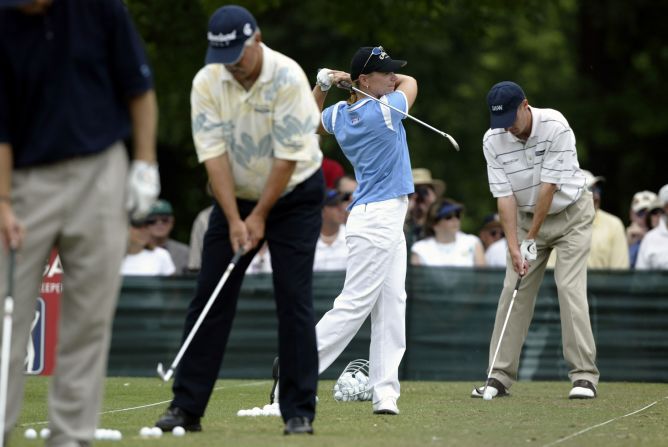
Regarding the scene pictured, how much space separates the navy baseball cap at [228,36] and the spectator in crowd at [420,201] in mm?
7900

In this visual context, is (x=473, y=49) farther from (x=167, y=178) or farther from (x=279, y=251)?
(x=279, y=251)

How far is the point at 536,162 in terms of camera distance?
424 inches

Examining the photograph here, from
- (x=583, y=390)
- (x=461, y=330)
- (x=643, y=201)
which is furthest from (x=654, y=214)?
(x=583, y=390)

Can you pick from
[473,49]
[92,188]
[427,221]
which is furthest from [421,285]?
[473,49]

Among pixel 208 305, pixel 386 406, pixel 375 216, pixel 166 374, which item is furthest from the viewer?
pixel 375 216

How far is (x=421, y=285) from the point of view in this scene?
14172mm

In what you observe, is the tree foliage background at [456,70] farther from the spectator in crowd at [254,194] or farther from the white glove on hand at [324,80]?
the spectator in crowd at [254,194]

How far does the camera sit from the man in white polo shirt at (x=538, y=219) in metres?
10.6

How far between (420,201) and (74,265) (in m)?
9.69

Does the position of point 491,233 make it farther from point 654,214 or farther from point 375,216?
point 375,216

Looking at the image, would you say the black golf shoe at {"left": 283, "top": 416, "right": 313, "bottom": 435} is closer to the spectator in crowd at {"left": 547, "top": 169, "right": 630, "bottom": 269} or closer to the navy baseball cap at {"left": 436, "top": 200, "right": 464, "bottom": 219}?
the navy baseball cap at {"left": 436, "top": 200, "right": 464, "bottom": 219}

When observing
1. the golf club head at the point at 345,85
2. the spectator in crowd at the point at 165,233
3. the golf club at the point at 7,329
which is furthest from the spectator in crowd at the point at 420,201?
the golf club at the point at 7,329

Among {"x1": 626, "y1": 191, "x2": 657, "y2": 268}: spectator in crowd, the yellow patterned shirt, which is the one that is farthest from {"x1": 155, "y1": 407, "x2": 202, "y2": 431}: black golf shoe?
{"x1": 626, "y1": 191, "x2": 657, "y2": 268}: spectator in crowd

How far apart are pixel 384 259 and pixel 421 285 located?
489cm
